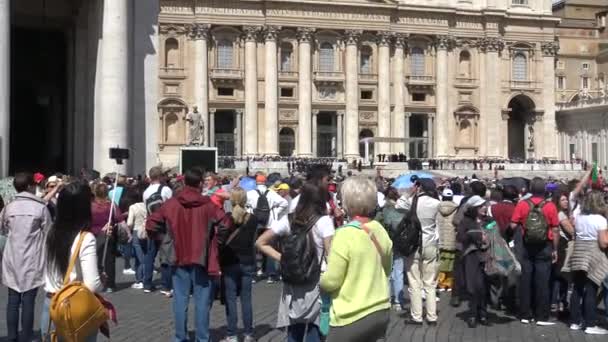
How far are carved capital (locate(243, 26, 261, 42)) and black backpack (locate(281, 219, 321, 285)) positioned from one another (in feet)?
175

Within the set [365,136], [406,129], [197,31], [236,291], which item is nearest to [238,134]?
[197,31]

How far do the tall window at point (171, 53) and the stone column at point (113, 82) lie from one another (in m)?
39.1

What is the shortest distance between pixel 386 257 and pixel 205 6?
2134 inches

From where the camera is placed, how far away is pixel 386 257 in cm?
554

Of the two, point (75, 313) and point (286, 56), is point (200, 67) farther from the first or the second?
point (75, 313)

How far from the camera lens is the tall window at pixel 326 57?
60.8 m

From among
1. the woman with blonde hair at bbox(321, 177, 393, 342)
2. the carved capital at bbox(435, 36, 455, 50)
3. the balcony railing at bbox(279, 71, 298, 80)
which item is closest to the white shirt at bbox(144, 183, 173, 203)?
the woman with blonde hair at bbox(321, 177, 393, 342)

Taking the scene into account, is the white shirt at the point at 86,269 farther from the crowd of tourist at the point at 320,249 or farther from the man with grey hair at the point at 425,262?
the man with grey hair at the point at 425,262

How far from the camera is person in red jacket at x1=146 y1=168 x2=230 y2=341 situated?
7.88 meters

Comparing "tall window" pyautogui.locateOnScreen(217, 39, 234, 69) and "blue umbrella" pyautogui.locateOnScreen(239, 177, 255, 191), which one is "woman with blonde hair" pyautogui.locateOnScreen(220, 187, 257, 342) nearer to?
"blue umbrella" pyautogui.locateOnScreen(239, 177, 255, 191)

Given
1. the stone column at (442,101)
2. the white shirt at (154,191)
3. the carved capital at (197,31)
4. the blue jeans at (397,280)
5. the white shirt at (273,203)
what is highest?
the carved capital at (197,31)

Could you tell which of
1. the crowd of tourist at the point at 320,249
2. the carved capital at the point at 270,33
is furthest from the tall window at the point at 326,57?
the crowd of tourist at the point at 320,249

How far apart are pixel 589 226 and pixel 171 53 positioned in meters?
50.6

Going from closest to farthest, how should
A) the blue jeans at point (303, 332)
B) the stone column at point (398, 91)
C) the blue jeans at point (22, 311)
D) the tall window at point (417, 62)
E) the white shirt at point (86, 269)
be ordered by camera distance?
the white shirt at point (86, 269) → the blue jeans at point (303, 332) → the blue jeans at point (22, 311) → the stone column at point (398, 91) → the tall window at point (417, 62)
